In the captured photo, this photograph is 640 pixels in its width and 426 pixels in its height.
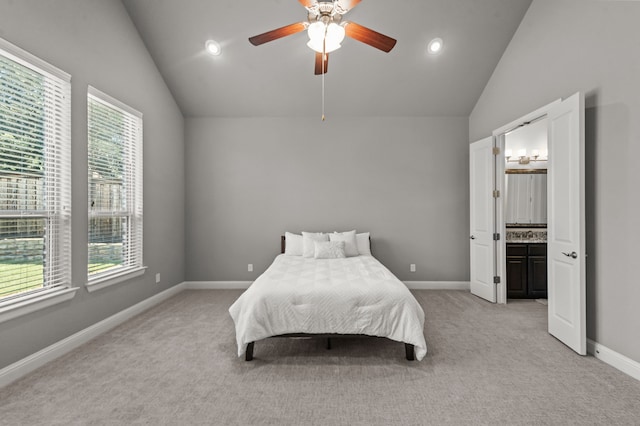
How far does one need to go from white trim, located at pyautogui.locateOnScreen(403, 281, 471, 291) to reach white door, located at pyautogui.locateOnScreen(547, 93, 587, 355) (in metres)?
1.83

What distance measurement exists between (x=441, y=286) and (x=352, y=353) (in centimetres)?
280

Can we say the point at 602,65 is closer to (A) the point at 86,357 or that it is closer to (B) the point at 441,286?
(B) the point at 441,286

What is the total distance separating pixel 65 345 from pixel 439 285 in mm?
4700

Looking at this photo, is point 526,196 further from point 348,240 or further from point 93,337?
point 93,337

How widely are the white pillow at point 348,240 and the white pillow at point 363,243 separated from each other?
127 millimetres

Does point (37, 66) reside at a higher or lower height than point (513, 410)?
higher

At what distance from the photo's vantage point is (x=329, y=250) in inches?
170

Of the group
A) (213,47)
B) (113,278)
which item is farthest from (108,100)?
(113,278)

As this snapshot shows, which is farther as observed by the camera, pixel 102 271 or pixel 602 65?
pixel 102 271

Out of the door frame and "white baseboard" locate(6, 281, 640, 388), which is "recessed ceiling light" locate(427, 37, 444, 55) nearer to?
the door frame

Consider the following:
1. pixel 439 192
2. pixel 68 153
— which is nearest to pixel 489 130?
pixel 439 192

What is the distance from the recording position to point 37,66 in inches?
100

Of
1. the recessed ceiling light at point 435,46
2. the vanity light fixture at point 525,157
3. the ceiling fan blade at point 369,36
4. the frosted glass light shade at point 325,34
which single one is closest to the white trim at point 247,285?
the vanity light fixture at point 525,157

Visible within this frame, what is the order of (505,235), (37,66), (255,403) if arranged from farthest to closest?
1. (505,235)
2. (37,66)
3. (255,403)
